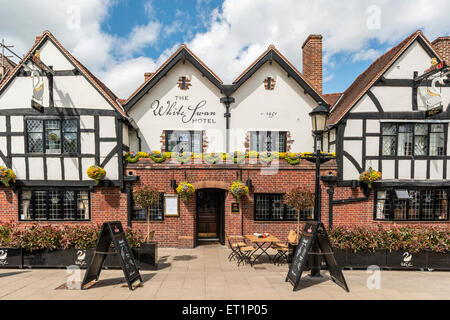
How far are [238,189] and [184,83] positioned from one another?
583 cm

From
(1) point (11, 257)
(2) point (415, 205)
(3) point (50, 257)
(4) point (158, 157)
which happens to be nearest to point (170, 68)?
(4) point (158, 157)

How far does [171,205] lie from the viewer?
10.1 metres

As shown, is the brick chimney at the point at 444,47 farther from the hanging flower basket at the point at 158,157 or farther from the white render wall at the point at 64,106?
the white render wall at the point at 64,106

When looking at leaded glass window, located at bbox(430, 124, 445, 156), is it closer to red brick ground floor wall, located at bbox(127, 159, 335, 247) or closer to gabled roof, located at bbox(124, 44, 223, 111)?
red brick ground floor wall, located at bbox(127, 159, 335, 247)

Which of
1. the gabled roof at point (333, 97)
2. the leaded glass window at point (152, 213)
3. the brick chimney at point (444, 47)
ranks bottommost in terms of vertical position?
the leaded glass window at point (152, 213)

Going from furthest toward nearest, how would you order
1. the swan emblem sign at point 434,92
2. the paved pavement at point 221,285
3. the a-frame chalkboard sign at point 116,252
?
the swan emblem sign at point 434,92 → the a-frame chalkboard sign at point 116,252 → the paved pavement at point 221,285

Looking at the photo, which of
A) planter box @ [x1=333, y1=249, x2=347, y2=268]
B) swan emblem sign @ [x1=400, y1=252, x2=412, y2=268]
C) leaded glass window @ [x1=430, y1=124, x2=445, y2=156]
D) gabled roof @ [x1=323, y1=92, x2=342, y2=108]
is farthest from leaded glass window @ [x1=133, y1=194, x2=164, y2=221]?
leaded glass window @ [x1=430, y1=124, x2=445, y2=156]

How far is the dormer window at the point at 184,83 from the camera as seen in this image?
11383 mm

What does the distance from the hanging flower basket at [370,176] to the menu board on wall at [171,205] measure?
26.4 ft

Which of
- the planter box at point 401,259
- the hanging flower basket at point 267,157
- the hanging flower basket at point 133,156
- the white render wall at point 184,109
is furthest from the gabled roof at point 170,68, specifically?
the planter box at point 401,259

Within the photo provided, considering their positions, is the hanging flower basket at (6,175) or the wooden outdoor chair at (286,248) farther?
the hanging flower basket at (6,175)

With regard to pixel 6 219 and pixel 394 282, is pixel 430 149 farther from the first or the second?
pixel 6 219

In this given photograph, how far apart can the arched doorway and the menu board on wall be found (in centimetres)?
108

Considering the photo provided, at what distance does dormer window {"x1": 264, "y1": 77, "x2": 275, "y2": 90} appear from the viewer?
1154 cm
